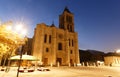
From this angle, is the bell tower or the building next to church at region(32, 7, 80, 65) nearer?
the building next to church at region(32, 7, 80, 65)

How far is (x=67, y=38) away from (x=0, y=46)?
37.8 meters

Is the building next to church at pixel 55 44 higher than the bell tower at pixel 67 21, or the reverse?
the bell tower at pixel 67 21

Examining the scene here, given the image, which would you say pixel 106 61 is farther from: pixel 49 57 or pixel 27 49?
pixel 27 49

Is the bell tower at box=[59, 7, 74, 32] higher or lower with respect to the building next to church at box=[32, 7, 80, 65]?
higher

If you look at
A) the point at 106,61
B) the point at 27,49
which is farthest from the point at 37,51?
the point at 106,61

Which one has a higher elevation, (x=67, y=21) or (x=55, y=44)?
(x=67, y=21)

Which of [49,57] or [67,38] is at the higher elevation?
[67,38]

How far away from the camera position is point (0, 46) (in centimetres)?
944

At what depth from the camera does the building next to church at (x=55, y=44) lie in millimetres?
40216

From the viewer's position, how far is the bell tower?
51.3 meters

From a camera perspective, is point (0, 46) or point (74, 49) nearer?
point (0, 46)

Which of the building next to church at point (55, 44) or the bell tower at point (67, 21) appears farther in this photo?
the bell tower at point (67, 21)

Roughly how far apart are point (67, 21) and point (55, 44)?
14.3m

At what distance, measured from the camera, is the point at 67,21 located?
52.3 metres
